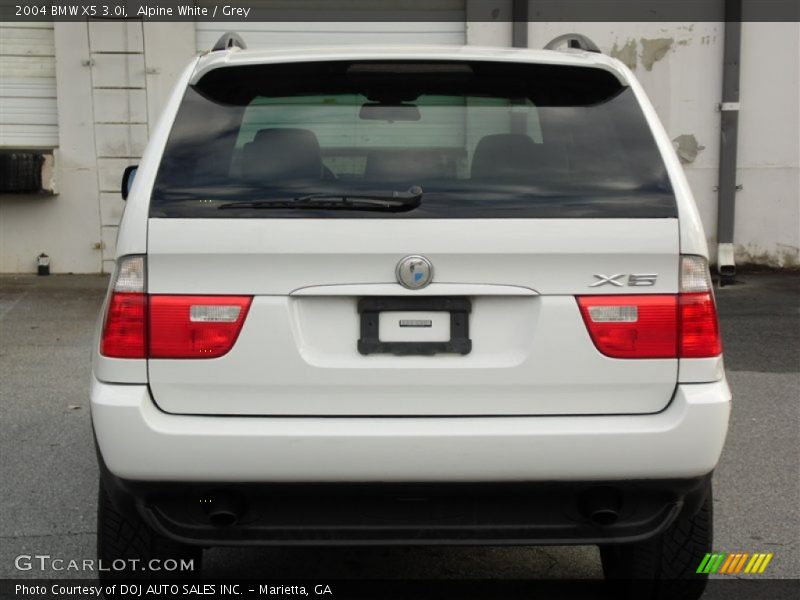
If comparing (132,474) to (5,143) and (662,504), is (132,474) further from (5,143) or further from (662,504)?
(5,143)

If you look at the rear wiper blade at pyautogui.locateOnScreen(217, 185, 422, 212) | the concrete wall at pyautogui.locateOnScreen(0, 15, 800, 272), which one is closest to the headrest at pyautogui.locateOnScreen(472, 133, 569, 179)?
the rear wiper blade at pyautogui.locateOnScreen(217, 185, 422, 212)

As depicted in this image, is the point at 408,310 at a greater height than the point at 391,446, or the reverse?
the point at 408,310

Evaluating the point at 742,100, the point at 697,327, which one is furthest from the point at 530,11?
the point at 697,327

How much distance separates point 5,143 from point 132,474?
30.6ft

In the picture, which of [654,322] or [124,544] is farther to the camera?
[124,544]

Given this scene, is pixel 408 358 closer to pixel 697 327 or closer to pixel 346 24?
pixel 697 327

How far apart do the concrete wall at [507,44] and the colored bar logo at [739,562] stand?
7.80 m

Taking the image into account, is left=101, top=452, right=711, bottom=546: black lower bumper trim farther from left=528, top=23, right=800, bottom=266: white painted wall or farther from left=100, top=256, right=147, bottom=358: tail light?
left=528, top=23, right=800, bottom=266: white painted wall

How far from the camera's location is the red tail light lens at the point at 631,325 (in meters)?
3.19

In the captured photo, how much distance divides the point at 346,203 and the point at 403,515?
2.97ft

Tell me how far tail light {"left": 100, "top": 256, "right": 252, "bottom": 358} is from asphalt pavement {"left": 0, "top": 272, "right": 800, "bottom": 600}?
1.37m

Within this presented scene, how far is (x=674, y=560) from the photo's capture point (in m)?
3.66

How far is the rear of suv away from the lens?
3.15 metres

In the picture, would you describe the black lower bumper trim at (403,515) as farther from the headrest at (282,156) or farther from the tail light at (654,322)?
the headrest at (282,156)
